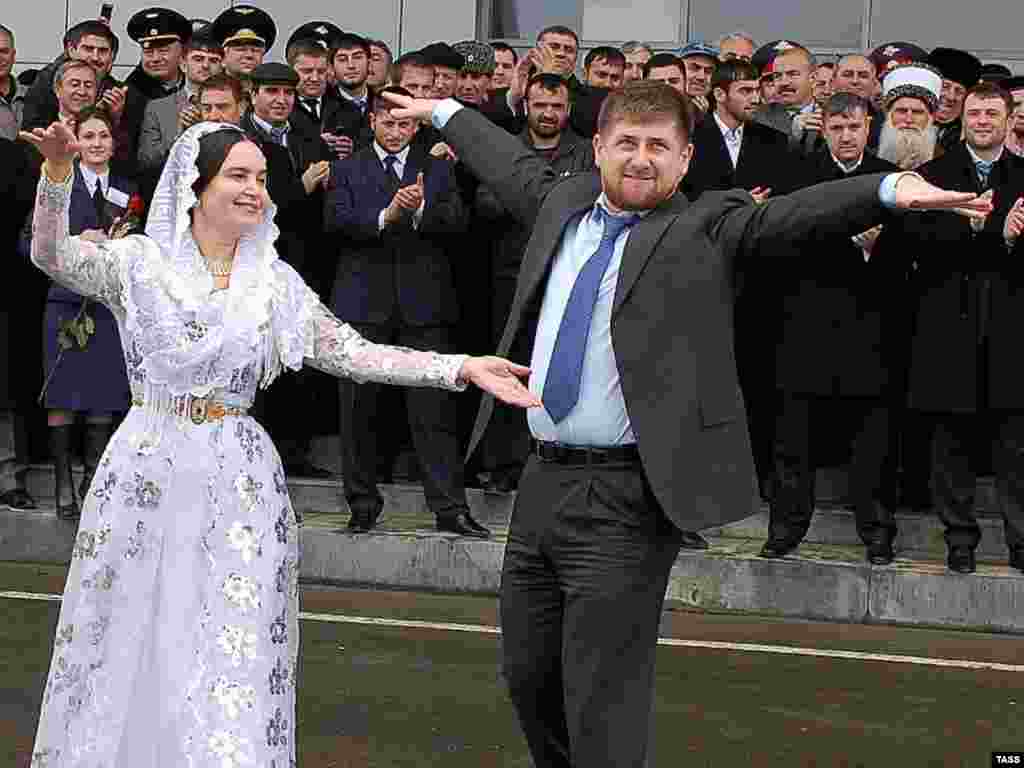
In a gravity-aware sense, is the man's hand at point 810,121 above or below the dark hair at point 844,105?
below

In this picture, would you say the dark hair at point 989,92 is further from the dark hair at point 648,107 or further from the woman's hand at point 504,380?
the woman's hand at point 504,380

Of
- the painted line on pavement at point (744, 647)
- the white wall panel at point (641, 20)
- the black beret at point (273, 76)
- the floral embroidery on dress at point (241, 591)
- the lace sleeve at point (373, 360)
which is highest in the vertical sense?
the white wall panel at point (641, 20)

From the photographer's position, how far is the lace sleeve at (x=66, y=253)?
6.33m

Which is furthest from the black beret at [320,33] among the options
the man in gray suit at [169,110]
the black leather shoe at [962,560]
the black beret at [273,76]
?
the black leather shoe at [962,560]

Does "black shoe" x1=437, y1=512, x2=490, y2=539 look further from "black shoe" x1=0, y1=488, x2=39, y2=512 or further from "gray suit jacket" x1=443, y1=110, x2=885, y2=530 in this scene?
"gray suit jacket" x1=443, y1=110, x2=885, y2=530

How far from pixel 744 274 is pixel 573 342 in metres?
4.14

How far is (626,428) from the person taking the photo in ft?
19.4

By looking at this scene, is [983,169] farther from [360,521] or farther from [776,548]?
[360,521]

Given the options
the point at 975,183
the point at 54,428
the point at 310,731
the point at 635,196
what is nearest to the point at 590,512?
the point at 635,196

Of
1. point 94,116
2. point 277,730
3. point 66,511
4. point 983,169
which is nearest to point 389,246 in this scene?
point 94,116

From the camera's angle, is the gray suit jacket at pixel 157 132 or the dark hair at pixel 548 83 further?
the gray suit jacket at pixel 157 132

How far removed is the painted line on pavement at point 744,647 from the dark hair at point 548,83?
10.0ft

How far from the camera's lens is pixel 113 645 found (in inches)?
252

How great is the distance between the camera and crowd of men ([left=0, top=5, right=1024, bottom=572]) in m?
10.8
